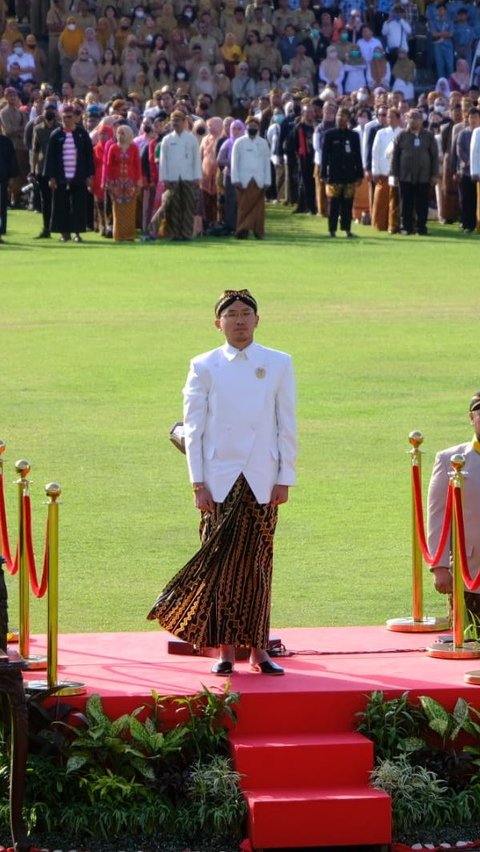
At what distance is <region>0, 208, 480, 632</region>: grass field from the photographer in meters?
11.2

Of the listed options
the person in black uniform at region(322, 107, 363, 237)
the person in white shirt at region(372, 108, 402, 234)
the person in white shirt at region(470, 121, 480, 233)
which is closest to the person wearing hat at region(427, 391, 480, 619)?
the person in black uniform at region(322, 107, 363, 237)

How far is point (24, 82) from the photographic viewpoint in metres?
37.6

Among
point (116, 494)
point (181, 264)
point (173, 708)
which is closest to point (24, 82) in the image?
point (181, 264)

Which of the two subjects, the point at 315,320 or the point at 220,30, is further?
the point at 220,30

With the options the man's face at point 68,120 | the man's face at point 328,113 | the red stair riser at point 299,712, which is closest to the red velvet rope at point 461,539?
the red stair riser at point 299,712

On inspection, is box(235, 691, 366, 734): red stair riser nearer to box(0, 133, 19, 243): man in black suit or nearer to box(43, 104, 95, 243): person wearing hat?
box(43, 104, 95, 243): person wearing hat

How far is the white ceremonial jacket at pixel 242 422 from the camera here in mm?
8195

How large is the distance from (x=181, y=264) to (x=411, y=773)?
19.2m

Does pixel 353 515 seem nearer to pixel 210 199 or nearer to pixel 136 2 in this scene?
pixel 210 199

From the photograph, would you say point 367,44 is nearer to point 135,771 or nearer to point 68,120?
point 68,120

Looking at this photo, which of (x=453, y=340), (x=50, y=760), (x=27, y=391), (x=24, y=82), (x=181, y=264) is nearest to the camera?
(x=50, y=760)

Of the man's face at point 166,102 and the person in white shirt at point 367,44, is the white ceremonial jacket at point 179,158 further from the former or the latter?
the person in white shirt at point 367,44

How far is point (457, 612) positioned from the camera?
27.8ft

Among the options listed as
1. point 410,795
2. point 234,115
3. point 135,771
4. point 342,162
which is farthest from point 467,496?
point 234,115
